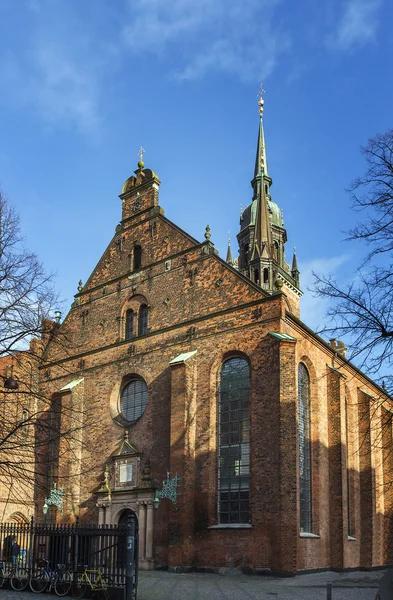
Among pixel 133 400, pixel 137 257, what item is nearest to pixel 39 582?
pixel 133 400

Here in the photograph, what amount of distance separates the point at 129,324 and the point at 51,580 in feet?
44.7

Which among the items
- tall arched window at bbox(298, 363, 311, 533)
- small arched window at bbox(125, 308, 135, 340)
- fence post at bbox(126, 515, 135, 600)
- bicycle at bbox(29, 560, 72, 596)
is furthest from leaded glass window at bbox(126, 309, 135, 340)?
fence post at bbox(126, 515, 135, 600)

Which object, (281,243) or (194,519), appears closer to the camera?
(194,519)

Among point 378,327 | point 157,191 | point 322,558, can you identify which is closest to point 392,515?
point 322,558

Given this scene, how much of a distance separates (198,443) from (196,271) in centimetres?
692

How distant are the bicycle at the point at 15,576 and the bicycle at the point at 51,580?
369 mm

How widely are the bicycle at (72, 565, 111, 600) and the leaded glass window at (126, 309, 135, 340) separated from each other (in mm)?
13405

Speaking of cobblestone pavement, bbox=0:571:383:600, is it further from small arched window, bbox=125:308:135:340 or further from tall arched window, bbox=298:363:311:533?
small arched window, bbox=125:308:135:340

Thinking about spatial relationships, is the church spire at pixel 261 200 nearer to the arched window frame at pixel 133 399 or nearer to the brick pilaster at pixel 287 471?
the arched window frame at pixel 133 399

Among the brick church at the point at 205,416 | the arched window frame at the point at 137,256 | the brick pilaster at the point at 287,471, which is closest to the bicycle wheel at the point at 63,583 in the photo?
the brick church at the point at 205,416

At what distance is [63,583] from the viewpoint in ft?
54.6

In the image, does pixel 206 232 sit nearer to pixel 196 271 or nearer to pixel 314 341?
pixel 196 271

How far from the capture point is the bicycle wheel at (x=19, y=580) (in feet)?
57.4

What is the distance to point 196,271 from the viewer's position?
26.3 meters
